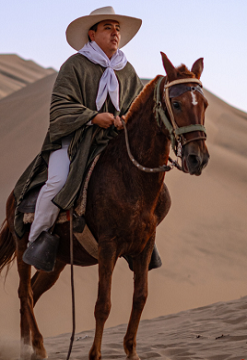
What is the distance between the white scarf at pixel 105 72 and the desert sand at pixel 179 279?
2667mm

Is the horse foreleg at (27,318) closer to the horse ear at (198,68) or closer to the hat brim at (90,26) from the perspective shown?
the hat brim at (90,26)

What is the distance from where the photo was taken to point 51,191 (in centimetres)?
466

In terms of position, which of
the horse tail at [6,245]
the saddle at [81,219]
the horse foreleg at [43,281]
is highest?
the saddle at [81,219]

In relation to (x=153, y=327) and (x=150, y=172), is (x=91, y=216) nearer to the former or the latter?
(x=150, y=172)

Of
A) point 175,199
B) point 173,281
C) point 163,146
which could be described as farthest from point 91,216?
point 175,199

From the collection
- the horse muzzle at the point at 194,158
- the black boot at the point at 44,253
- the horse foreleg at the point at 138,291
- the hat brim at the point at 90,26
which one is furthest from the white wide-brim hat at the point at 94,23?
the horse foreleg at the point at 138,291

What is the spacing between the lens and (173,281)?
12398 millimetres

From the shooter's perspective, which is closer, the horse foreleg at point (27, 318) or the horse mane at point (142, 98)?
the horse mane at point (142, 98)

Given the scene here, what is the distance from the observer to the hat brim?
4879mm

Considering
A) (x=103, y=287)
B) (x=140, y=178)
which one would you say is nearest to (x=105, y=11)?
(x=140, y=178)

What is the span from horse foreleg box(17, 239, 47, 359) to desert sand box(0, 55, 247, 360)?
45 centimetres

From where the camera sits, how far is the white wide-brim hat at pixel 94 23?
4.86 meters

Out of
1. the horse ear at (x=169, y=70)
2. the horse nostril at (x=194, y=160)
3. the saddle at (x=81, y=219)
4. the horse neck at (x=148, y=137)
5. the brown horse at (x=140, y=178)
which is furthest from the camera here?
the saddle at (x=81, y=219)

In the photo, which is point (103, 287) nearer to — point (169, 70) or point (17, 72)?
point (169, 70)
